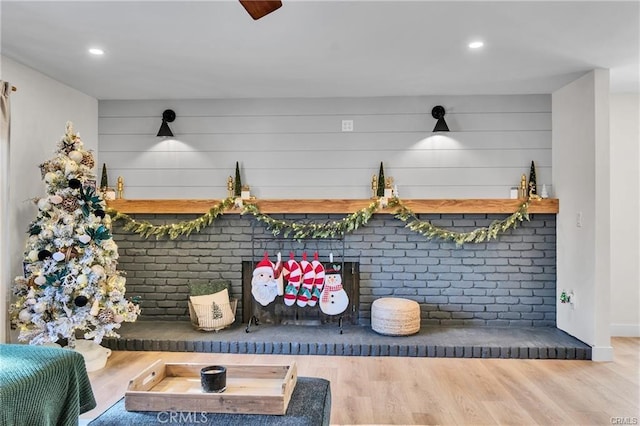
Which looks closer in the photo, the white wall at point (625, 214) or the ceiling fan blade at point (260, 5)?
the ceiling fan blade at point (260, 5)

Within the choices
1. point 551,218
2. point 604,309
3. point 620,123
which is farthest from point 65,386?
point 620,123

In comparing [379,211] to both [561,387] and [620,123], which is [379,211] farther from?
[620,123]

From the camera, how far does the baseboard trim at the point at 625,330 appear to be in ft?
15.3

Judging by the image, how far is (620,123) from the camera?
15.3ft

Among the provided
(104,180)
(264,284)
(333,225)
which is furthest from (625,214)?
(104,180)

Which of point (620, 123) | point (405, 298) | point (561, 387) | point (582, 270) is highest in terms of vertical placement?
point (620, 123)

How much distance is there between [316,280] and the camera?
14.7 feet

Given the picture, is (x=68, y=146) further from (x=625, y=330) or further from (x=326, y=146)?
(x=625, y=330)

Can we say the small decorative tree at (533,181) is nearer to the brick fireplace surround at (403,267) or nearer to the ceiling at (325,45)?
the brick fireplace surround at (403,267)

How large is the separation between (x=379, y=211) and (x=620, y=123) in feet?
8.71

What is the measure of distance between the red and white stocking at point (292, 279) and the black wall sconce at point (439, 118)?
1.97 m

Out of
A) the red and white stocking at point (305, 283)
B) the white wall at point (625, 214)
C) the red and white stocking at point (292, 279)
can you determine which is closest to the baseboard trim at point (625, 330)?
the white wall at point (625, 214)

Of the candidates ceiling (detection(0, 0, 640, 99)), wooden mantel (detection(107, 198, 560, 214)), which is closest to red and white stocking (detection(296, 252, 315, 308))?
wooden mantel (detection(107, 198, 560, 214))

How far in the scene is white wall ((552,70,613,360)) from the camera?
3838mm
